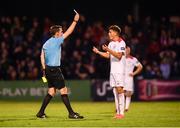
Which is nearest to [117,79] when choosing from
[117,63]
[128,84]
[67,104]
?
[117,63]

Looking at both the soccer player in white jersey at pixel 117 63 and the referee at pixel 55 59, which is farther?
the referee at pixel 55 59

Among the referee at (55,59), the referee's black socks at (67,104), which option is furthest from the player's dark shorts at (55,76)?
the referee's black socks at (67,104)

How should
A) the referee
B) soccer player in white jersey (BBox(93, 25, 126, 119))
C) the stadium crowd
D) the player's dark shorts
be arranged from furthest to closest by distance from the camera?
the stadium crowd
the player's dark shorts
the referee
soccer player in white jersey (BBox(93, 25, 126, 119))

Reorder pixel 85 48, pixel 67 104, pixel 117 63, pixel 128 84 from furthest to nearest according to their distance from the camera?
pixel 85 48 → pixel 128 84 → pixel 117 63 → pixel 67 104

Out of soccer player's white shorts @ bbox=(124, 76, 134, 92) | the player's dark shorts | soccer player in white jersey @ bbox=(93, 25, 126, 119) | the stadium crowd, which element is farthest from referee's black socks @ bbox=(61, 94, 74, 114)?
the stadium crowd

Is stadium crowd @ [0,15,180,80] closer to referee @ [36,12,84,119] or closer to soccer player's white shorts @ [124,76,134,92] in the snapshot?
soccer player's white shorts @ [124,76,134,92]

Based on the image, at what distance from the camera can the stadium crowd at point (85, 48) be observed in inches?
1088

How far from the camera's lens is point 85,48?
28.6 metres

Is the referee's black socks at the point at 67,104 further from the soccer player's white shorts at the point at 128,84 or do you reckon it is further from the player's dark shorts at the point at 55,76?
the soccer player's white shorts at the point at 128,84

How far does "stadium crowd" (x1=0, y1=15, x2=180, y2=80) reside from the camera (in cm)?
2762

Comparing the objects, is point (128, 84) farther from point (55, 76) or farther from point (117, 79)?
point (55, 76)

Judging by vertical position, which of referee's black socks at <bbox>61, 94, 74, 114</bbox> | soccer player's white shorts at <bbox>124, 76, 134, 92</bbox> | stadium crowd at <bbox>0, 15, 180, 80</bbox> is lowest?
referee's black socks at <bbox>61, 94, 74, 114</bbox>

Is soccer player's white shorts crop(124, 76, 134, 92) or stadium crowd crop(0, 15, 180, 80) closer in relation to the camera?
soccer player's white shorts crop(124, 76, 134, 92)

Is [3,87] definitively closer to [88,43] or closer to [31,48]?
[31,48]
